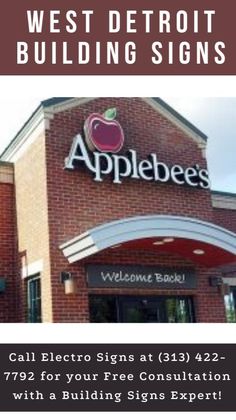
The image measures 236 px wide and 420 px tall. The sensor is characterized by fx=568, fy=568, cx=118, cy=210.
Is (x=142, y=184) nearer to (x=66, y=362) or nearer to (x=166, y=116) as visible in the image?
(x=166, y=116)

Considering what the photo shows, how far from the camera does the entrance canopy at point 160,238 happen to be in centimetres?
966

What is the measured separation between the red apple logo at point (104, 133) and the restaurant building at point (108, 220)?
22 mm

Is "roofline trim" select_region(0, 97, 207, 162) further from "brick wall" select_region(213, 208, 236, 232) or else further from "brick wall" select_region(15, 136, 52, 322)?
"brick wall" select_region(213, 208, 236, 232)

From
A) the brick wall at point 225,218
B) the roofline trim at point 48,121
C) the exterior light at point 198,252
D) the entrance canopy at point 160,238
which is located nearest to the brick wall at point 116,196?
the roofline trim at point 48,121

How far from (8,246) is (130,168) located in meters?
2.98

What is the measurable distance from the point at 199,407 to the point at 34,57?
17.6 feet

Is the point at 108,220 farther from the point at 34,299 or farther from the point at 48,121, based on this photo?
the point at 48,121

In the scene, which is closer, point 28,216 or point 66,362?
point 66,362

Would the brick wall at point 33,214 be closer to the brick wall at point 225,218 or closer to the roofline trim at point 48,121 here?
the roofline trim at point 48,121

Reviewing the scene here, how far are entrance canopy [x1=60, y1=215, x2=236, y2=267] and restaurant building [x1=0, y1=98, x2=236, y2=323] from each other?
20 mm

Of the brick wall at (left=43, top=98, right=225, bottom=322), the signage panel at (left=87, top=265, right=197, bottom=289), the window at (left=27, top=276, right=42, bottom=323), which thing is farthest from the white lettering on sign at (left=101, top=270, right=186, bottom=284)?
the window at (left=27, top=276, right=42, bottom=323)

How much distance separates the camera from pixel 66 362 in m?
8.40

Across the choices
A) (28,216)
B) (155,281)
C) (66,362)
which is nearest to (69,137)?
(28,216)

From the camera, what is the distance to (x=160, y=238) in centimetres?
1042
